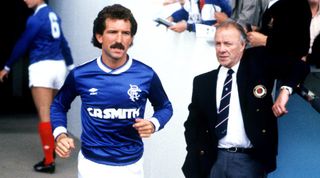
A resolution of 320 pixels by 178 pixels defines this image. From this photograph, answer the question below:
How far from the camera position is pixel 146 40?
6.05 meters

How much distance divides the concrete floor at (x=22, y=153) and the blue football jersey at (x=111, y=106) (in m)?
3.17

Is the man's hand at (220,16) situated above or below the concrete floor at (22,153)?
above

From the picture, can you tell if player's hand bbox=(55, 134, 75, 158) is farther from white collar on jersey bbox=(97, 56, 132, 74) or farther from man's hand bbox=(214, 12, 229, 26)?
man's hand bbox=(214, 12, 229, 26)

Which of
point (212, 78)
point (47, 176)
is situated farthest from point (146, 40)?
point (212, 78)

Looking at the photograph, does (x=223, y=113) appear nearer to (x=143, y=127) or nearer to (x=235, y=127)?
(x=235, y=127)

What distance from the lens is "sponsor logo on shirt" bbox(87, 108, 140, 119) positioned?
12.2ft

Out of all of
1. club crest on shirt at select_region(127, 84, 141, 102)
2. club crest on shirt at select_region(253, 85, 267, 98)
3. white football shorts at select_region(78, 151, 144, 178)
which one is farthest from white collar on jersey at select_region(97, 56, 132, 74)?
club crest on shirt at select_region(253, 85, 267, 98)

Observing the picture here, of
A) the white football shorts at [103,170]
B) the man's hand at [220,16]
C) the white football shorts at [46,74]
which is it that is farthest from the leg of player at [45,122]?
the white football shorts at [103,170]

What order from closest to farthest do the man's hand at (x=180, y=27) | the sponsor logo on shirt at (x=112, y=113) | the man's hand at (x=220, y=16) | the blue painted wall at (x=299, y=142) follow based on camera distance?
the sponsor logo on shirt at (x=112, y=113) → the blue painted wall at (x=299, y=142) → the man's hand at (x=220, y=16) → the man's hand at (x=180, y=27)

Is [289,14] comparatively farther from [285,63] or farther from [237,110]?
[237,110]

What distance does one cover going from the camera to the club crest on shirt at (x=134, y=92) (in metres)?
3.76

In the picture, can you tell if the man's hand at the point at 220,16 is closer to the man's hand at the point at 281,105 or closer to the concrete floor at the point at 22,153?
the man's hand at the point at 281,105

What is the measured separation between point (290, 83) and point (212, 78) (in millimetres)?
431

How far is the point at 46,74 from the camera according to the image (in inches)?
261
